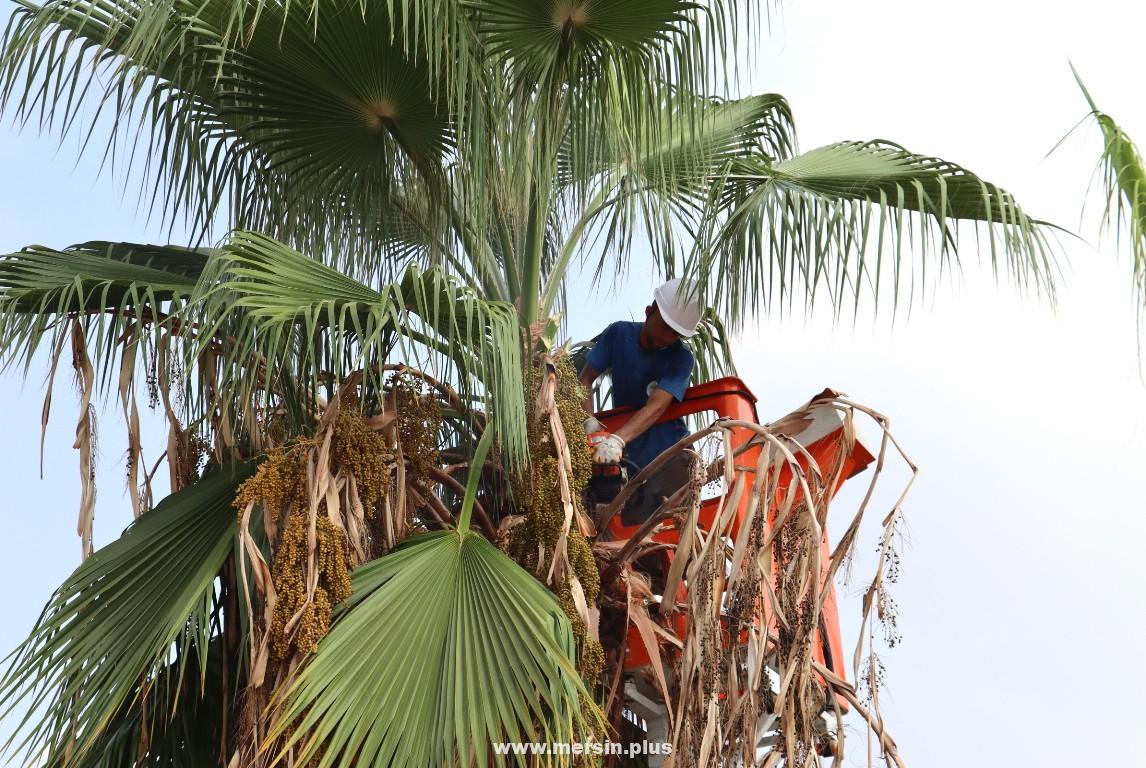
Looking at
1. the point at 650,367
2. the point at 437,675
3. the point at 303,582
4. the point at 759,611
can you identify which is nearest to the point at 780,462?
the point at 759,611

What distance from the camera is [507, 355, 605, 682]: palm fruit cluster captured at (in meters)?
5.76

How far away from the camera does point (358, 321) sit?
5.57 meters

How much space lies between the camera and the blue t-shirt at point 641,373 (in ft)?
24.8

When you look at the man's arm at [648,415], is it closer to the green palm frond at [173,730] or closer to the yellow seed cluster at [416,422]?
the yellow seed cluster at [416,422]

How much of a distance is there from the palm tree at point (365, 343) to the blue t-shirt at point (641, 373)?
443 mm

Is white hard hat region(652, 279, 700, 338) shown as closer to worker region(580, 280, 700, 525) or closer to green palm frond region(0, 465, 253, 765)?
worker region(580, 280, 700, 525)

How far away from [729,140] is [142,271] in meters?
3.68

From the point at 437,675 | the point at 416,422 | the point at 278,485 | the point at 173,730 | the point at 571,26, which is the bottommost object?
the point at 173,730

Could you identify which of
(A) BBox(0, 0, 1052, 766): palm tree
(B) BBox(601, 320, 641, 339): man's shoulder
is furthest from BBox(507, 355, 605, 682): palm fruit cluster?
(B) BBox(601, 320, 641, 339): man's shoulder

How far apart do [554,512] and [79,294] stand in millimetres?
2241

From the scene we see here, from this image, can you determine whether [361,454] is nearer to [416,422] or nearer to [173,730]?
[416,422]

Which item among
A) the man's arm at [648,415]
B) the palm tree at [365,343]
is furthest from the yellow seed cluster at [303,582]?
the man's arm at [648,415]

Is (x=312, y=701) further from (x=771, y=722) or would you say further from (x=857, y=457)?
(x=857, y=457)

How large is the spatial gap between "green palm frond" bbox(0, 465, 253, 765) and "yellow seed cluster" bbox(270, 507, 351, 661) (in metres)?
0.38
